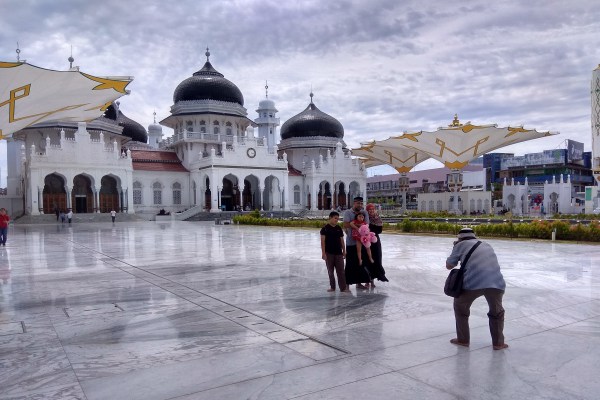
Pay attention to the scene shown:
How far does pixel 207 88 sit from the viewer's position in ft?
154

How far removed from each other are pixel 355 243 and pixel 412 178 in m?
73.3

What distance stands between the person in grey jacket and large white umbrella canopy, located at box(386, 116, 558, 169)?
1185 inches

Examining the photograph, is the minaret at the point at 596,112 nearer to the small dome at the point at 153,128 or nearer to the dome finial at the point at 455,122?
the dome finial at the point at 455,122

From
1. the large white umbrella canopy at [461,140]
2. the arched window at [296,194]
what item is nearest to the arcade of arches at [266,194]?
the arched window at [296,194]

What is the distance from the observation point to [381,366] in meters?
4.07

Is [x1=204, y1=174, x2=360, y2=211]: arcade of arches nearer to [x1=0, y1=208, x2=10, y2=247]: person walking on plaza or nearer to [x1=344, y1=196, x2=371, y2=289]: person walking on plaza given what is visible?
[x1=0, y1=208, x2=10, y2=247]: person walking on plaza

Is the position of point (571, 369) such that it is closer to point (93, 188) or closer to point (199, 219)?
point (199, 219)

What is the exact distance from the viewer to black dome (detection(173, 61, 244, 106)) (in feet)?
154

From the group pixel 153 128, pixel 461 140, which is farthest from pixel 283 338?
pixel 153 128

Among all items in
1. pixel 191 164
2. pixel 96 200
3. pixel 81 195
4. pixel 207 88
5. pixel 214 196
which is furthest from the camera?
pixel 207 88

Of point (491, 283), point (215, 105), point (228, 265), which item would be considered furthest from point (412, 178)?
point (491, 283)

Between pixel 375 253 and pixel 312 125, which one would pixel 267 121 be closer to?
pixel 312 125

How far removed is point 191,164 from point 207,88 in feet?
25.0

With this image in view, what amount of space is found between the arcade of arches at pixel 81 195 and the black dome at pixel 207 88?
37.2ft
